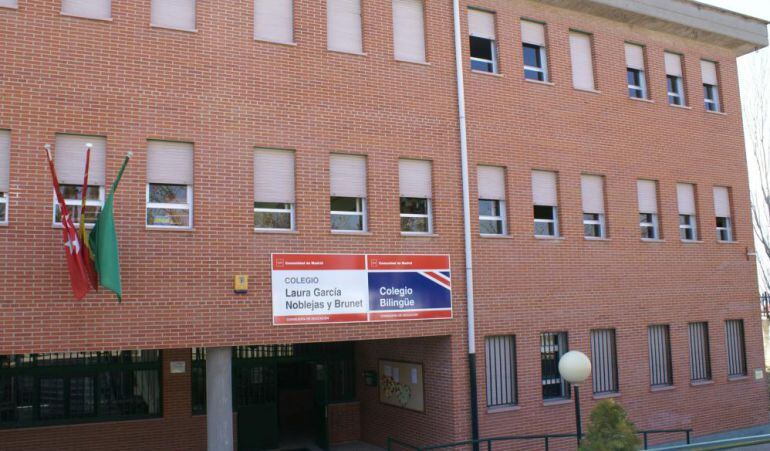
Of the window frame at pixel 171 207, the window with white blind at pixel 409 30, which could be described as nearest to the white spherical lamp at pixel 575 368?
the window frame at pixel 171 207

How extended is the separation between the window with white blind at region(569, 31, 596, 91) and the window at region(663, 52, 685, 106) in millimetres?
2854

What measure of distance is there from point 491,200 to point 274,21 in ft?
19.6

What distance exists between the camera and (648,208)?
59.8 feet

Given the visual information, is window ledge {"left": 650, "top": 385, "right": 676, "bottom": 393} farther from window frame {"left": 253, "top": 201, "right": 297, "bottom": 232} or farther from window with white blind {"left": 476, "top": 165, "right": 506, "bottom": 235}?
window frame {"left": 253, "top": 201, "right": 297, "bottom": 232}

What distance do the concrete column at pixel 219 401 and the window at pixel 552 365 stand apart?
7.07 meters

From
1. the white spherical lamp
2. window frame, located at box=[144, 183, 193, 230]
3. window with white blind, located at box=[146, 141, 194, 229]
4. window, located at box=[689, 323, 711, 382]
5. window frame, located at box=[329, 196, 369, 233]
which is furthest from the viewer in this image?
window, located at box=[689, 323, 711, 382]

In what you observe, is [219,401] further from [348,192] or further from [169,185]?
[348,192]

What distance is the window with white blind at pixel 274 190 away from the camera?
43.5ft

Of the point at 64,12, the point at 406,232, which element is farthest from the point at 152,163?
the point at 406,232

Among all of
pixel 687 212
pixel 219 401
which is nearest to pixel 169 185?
pixel 219 401

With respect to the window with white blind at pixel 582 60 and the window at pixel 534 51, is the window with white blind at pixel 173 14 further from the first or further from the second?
the window with white blind at pixel 582 60

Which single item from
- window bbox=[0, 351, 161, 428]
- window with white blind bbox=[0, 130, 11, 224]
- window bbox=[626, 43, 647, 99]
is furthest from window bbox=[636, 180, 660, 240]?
window with white blind bbox=[0, 130, 11, 224]

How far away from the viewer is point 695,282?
18641mm

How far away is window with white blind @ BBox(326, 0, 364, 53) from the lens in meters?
14.4
